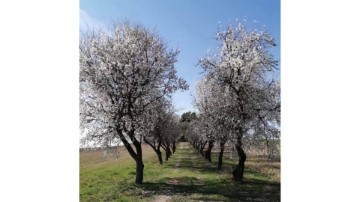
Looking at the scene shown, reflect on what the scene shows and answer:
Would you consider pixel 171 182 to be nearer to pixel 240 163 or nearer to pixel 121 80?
pixel 240 163

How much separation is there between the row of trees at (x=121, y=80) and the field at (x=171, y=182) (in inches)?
24.5

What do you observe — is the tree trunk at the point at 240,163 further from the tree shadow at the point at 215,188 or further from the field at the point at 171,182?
the tree shadow at the point at 215,188

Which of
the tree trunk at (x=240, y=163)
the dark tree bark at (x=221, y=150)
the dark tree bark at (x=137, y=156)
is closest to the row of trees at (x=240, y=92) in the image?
the tree trunk at (x=240, y=163)

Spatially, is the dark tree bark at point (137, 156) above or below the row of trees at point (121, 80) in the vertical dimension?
below

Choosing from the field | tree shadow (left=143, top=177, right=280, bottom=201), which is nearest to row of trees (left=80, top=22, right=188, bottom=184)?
the field

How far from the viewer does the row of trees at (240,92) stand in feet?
41.4

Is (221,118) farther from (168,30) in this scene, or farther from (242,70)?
(168,30)

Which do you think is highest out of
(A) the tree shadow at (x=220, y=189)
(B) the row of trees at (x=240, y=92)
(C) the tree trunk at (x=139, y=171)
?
(B) the row of trees at (x=240, y=92)

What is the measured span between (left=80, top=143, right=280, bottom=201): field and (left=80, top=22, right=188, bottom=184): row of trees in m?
0.62

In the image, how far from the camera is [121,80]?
509 inches
